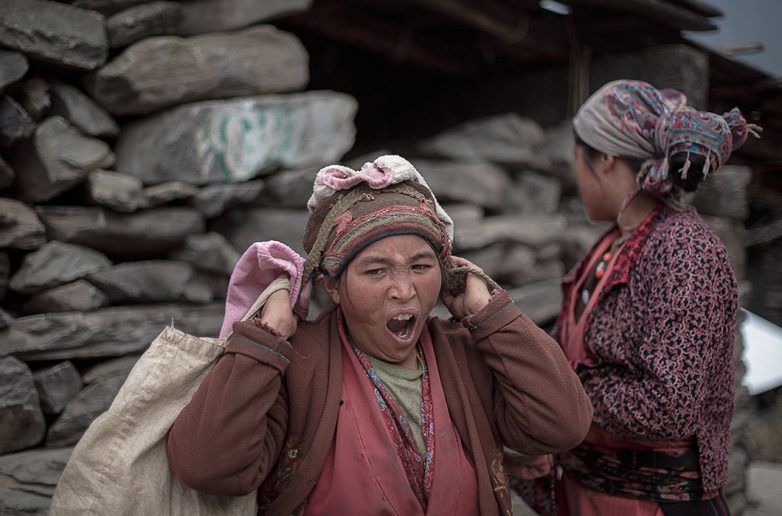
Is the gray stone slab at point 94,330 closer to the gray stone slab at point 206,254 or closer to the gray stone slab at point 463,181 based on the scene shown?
the gray stone slab at point 206,254

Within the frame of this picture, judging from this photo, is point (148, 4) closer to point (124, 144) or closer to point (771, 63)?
point (124, 144)

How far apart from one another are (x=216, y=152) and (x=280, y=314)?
1.24 metres

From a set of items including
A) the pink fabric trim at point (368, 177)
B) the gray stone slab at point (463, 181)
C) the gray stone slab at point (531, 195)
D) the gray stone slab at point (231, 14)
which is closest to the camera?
the pink fabric trim at point (368, 177)

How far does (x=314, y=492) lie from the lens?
5.41 feet

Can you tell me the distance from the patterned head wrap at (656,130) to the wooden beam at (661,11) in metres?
1.27

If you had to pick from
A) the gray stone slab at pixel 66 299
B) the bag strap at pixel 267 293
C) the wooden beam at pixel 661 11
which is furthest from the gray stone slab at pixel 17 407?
the wooden beam at pixel 661 11

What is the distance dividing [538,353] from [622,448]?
0.63 m

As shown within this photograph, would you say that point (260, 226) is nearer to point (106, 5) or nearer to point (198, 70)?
point (198, 70)

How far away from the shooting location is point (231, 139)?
2.75 meters

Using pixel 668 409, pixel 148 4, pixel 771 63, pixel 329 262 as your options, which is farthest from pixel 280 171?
pixel 771 63

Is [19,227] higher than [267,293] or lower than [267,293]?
lower

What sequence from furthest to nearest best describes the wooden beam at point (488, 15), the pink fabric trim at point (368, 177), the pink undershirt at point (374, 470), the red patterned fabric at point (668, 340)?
the wooden beam at point (488, 15) < the red patterned fabric at point (668, 340) < the pink fabric trim at point (368, 177) < the pink undershirt at point (374, 470)

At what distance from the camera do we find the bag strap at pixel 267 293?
5.59 ft

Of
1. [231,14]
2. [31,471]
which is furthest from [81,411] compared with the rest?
[231,14]
